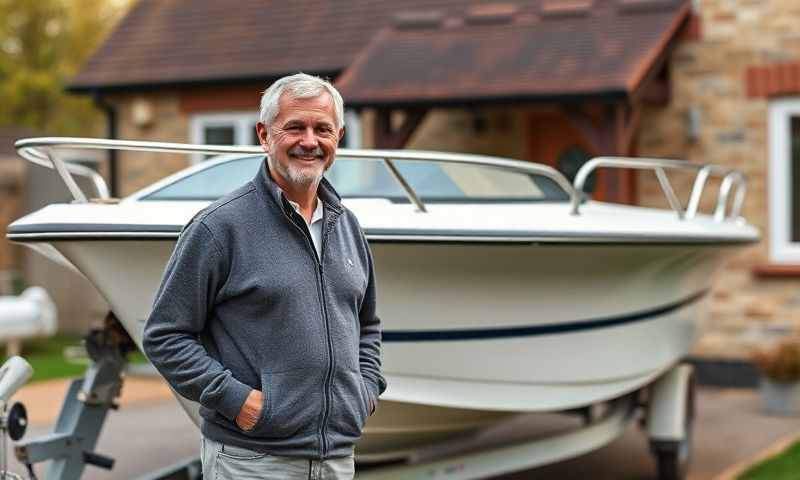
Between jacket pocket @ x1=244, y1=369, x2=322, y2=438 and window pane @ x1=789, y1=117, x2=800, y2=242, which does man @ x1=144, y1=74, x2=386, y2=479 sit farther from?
window pane @ x1=789, y1=117, x2=800, y2=242

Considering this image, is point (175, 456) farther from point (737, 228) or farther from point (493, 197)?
point (737, 228)

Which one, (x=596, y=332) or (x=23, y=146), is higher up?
(x=23, y=146)

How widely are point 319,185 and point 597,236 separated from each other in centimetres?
206

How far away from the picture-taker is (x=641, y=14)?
32.9 feet

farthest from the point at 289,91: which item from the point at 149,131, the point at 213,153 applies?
the point at 149,131

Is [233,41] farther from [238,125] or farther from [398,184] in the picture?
[398,184]

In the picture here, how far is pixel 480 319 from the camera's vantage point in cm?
500


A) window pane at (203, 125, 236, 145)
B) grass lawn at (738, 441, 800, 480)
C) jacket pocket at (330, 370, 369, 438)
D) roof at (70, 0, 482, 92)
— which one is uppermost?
roof at (70, 0, 482, 92)

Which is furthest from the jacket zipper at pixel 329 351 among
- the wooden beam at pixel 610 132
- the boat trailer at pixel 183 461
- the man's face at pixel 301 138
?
the wooden beam at pixel 610 132

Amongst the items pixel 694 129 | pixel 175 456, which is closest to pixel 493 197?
pixel 175 456

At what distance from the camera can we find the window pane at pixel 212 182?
16.4ft

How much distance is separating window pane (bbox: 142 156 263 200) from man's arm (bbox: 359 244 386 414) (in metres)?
1.71

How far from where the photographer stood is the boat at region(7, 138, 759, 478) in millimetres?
4375

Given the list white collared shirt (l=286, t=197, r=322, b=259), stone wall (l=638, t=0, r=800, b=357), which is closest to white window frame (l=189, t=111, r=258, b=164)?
stone wall (l=638, t=0, r=800, b=357)
